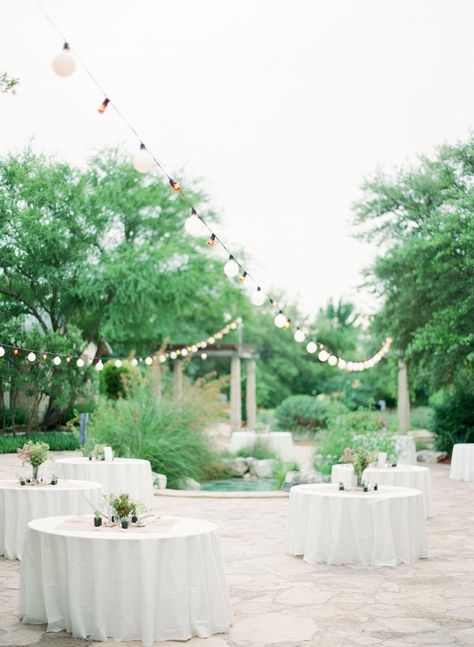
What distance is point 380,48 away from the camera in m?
26.9

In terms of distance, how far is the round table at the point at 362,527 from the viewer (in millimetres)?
8523

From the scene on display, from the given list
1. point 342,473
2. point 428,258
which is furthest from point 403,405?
point 342,473

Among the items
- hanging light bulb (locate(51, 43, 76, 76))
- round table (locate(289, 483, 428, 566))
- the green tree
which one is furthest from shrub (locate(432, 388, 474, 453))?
hanging light bulb (locate(51, 43, 76, 76))

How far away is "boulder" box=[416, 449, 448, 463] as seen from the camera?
21859mm

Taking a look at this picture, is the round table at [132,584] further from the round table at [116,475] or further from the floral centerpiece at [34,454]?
the round table at [116,475]

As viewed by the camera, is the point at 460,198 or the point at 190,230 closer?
the point at 190,230

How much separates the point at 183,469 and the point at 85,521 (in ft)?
31.6

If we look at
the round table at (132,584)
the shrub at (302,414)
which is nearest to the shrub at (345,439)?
the round table at (132,584)

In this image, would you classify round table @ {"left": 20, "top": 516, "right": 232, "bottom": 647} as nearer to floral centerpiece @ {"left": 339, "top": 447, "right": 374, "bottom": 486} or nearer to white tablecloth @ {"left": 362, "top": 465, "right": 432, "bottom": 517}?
floral centerpiece @ {"left": 339, "top": 447, "right": 374, "bottom": 486}

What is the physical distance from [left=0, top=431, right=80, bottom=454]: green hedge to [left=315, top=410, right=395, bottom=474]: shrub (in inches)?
322

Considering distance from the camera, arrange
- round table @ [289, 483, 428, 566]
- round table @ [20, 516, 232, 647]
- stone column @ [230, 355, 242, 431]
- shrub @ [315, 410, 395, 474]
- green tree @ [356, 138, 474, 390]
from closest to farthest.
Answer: round table @ [20, 516, 232, 647]
round table @ [289, 483, 428, 566]
shrub @ [315, 410, 395, 474]
green tree @ [356, 138, 474, 390]
stone column @ [230, 355, 242, 431]

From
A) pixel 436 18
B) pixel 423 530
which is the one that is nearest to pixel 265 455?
pixel 423 530

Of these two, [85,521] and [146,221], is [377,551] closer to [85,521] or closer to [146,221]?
[85,521]

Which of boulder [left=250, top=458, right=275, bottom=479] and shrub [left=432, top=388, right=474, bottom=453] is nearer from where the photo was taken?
boulder [left=250, top=458, right=275, bottom=479]
